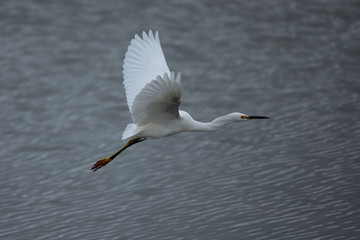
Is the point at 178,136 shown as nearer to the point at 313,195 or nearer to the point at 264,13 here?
the point at 313,195

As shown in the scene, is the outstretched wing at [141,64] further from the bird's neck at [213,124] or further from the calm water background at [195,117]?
the calm water background at [195,117]

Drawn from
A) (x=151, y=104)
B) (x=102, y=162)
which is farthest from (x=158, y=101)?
(x=102, y=162)

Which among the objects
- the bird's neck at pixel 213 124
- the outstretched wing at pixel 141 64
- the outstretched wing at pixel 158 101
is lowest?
the bird's neck at pixel 213 124

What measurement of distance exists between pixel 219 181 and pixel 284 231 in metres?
1.61

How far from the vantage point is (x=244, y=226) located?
7.32m

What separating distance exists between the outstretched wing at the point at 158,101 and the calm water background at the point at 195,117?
1.27 meters

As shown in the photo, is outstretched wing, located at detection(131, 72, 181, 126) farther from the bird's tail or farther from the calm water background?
the calm water background

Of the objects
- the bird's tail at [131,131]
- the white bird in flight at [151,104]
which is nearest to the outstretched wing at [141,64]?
the white bird in flight at [151,104]

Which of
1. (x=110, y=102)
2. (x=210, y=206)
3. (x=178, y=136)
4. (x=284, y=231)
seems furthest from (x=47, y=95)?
(x=284, y=231)

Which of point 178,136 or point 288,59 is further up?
point 288,59

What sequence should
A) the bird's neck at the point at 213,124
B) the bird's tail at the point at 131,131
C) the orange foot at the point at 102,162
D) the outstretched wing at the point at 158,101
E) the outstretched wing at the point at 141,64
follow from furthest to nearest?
the orange foot at the point at 102,162
the outstretched wing at the point at 141,64
the bird's neck at the point at 213,124
the bird's tail at the point at 131,131
the outstretched wing at the point at 158,101

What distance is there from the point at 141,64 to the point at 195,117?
3.16m

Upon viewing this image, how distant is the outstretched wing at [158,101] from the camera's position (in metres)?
6.14

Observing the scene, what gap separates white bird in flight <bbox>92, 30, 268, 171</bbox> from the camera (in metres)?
6.60
